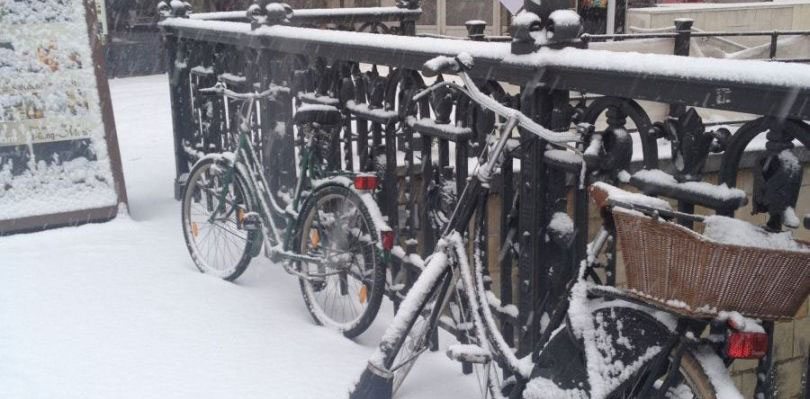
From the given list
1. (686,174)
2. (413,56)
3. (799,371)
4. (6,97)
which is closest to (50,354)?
(413,56)

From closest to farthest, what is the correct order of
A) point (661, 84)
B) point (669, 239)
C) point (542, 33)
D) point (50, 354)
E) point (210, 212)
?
point (669, 239) < point (661, 84) < point (542, 33) < point (50, 354) < point (210, 212)

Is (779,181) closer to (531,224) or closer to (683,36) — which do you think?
(531,224)

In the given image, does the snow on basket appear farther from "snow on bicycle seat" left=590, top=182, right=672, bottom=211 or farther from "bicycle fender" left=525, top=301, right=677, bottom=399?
"bicycle fender" left=525, top=301, right=677, bottom=399

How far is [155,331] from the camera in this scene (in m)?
4.64

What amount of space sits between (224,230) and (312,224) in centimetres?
124

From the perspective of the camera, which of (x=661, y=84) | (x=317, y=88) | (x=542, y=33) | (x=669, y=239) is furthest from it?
(x=317, y=88)

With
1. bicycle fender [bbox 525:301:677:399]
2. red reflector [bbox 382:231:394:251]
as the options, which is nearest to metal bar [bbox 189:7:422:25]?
red reflector [bbox 382:231:394:251]

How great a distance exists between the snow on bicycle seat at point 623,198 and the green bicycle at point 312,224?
166cm

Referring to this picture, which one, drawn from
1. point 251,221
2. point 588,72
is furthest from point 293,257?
point 588,72

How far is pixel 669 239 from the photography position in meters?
2.27

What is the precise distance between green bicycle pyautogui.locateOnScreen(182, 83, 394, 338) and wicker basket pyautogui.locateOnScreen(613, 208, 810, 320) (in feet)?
6.22

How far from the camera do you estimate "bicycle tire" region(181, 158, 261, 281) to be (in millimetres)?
5254

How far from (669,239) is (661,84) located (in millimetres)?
563

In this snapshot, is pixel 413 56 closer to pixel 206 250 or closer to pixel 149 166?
pixel 206 250
